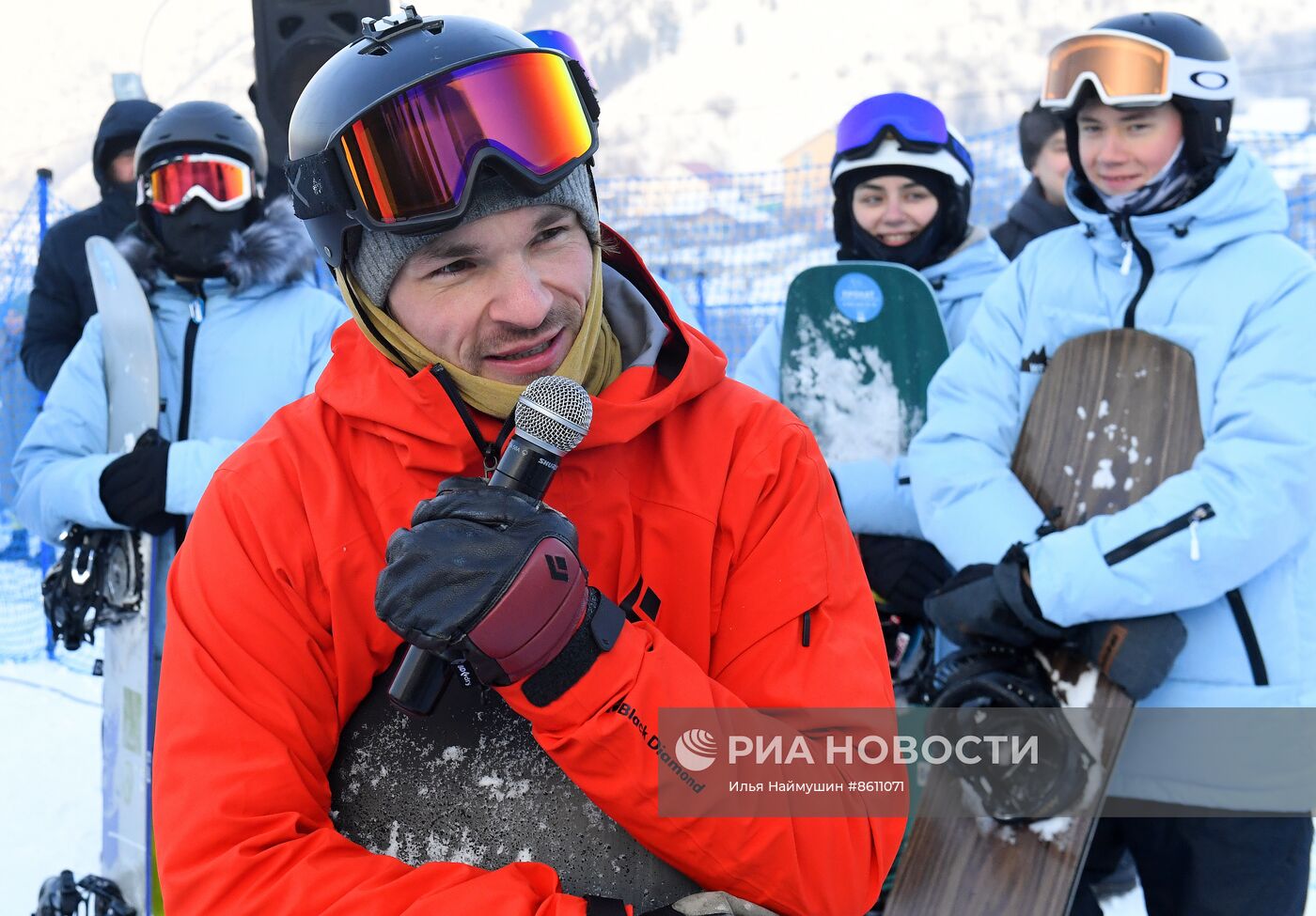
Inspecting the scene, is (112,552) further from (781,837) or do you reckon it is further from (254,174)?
(781,837)

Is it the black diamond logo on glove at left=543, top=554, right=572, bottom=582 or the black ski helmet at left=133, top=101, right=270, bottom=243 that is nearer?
the black diamond logo on glove at left=543, top=554, right=572, bottom=582

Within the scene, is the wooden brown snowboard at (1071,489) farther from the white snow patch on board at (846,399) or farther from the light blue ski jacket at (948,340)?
the white snow patch on board at (846,399)

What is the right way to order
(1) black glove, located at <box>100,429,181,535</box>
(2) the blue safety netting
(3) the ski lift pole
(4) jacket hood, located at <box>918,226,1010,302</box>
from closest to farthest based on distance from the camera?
(1) black glove, located at <box>100,429,181,535</box>
(4) jacket hood, located at <box>918,226,1010,302</box>
(2) the blue safety netting
(3) the ski lift pole

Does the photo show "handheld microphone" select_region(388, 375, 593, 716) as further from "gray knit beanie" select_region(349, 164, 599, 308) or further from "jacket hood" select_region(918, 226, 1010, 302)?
"jacket hood" select_region(918, 226, 1010, 302)

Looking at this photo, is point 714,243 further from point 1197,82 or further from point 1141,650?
point 1141,650

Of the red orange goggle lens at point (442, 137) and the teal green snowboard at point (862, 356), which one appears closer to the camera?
the red orange goggle lens at point (442, 137)

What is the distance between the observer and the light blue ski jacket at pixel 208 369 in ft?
11.6

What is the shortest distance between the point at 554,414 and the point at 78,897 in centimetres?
277

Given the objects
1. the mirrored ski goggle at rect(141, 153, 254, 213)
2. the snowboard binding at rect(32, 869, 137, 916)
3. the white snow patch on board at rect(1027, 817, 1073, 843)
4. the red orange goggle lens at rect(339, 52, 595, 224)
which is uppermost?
the red orange goggle lens at rect(339, 52, 595, 224)

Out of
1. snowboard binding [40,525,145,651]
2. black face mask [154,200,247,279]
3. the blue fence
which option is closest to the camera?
snowboard binding [40,525,145,651]

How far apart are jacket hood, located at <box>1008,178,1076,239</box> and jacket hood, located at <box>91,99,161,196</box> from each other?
142 inches

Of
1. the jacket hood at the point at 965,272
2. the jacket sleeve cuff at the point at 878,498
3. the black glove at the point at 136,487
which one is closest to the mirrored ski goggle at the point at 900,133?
the jacket hood at the point at 965,272

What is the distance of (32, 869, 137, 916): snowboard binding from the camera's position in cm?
336

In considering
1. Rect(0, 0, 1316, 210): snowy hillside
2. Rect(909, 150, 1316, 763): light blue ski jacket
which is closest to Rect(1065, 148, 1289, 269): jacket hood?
Rect(909, 150, 1316, 763): light blue ski jacket
